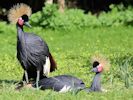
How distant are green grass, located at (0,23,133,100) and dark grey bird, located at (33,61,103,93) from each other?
0.88ft

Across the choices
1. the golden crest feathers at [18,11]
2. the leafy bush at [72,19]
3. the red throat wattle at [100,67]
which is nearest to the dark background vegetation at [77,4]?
the leafy bush at [72,19]

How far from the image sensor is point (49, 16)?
58.6ft

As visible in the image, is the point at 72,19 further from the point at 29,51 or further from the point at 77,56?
the point at 29,51

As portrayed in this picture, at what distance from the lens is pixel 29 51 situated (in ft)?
29.2

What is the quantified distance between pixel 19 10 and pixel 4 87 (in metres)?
1.39

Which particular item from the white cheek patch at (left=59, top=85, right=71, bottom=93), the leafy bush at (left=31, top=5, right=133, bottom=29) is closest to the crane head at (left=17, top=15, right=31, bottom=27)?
the white cheek patch at (left=59, top=85, right=71, bottom=93)

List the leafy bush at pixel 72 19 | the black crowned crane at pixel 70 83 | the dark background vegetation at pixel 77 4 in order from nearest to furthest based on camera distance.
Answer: the black crowned crane at pixel 70 83, the leafy bush at pixel 72 19, the dark background vegetation at pixel 77 4

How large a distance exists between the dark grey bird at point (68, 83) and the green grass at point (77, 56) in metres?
0.27

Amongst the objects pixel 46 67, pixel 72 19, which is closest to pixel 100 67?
pixel 46 67

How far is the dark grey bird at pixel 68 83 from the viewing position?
8.15 meters

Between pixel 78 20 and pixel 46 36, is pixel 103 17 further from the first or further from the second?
pixel 46 36

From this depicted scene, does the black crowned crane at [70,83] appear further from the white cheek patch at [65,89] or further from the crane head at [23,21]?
the crane head at [23,21]

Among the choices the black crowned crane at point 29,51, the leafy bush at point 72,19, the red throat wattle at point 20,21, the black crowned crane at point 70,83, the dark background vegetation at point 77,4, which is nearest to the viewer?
the black crowned crane at point 70,83

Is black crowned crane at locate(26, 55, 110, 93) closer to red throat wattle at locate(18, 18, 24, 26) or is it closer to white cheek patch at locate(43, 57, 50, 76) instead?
white cheek patch at locate(43, 57, 50, 76)
